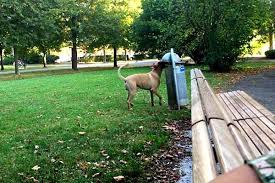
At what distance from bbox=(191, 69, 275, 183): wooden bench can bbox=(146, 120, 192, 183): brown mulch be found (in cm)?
92

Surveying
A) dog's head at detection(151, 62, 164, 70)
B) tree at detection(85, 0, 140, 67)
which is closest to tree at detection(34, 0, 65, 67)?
tree at detection(85, 0, 140, 67)

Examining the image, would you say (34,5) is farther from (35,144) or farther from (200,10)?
(35,144)

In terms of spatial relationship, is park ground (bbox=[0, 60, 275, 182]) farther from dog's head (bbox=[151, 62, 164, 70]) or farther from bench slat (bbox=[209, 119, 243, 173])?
bench slat (bbox=[209, 119, 243, 173])

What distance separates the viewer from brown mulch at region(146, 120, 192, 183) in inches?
200

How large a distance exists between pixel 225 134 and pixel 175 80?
6702 mm

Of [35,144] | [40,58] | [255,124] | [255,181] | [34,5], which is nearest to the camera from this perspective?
[255,181]

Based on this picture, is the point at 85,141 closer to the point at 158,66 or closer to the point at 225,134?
the point at 158,66

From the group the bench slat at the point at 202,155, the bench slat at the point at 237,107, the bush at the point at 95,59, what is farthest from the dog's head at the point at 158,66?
the bush at the point at 95,59

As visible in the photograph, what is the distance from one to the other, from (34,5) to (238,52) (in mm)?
14714

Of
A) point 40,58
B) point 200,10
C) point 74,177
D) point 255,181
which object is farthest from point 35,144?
point 40,58

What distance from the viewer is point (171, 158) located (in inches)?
231

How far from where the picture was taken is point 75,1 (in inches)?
1494

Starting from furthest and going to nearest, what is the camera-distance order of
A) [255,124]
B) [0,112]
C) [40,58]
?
[40,58]
[0,112]
[255,124]

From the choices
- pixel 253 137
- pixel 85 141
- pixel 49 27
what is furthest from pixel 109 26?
pixel 253 137
